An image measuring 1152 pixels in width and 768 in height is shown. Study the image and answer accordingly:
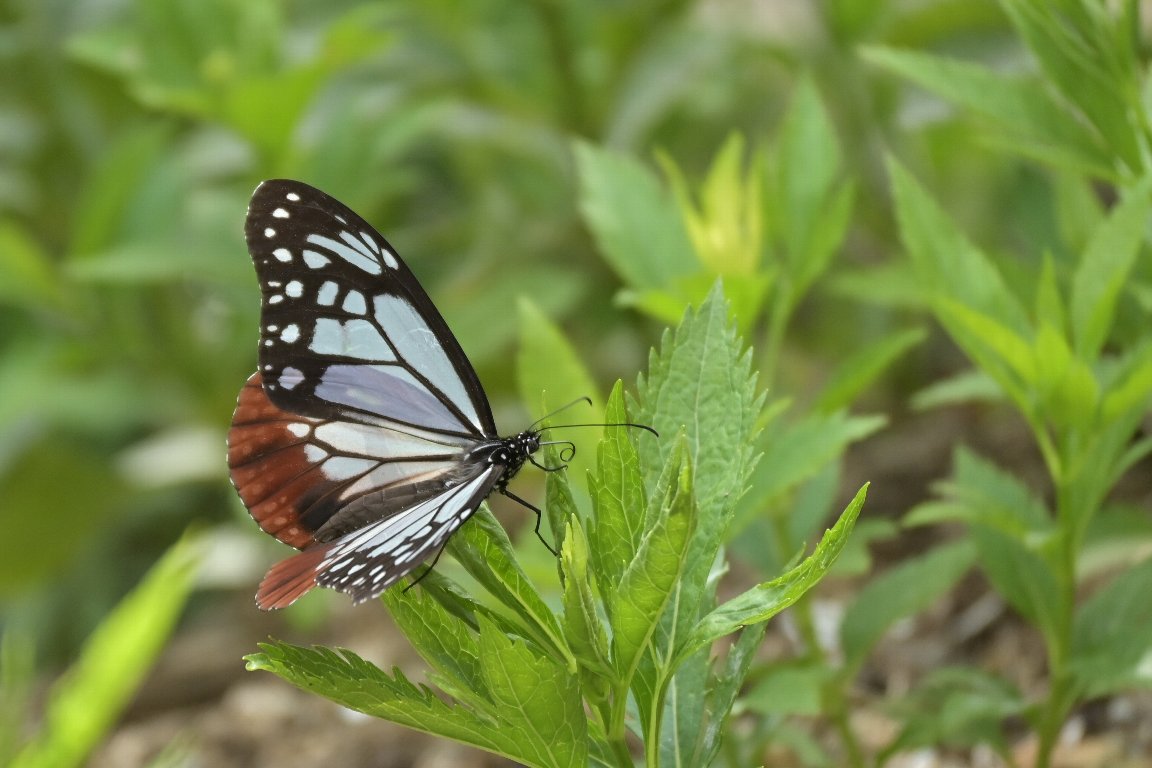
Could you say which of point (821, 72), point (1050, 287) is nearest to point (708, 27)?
point (821, 72)

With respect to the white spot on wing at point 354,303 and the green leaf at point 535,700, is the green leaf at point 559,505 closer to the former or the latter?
the green leaf at point 535,700

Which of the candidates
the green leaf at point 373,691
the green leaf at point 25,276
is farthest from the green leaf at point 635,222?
the green leaf at point 25,276

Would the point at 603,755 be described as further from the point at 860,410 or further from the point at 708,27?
the point at 708,27

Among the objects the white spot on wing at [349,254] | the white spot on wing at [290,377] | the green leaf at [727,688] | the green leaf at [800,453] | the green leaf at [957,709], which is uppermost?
the white spot on wing at [349,254]

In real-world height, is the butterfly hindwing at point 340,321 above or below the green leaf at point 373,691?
above

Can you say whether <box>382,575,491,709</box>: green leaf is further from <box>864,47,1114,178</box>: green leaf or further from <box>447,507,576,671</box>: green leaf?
<box>864,47,1114,178</box>: green leaf

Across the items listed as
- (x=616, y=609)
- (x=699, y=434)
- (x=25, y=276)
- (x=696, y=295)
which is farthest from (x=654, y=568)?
(x=25, y=276)
